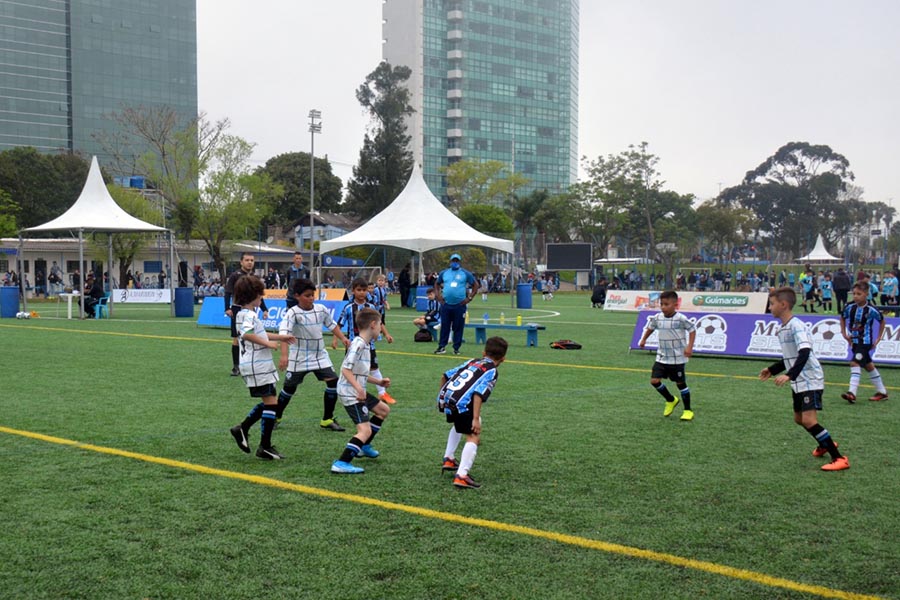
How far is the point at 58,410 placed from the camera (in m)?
10.7

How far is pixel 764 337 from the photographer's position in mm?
17797

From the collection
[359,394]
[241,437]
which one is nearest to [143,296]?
[241,437]

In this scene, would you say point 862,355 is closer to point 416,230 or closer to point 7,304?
point 416,230

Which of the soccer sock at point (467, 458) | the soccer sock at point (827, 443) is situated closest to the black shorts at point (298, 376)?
the soccer sock at point (467, 458)

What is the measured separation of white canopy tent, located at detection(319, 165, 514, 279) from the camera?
3388 centimetres

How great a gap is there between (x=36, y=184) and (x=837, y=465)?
83.5 m

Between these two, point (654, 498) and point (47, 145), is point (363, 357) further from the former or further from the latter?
point (47, 145)

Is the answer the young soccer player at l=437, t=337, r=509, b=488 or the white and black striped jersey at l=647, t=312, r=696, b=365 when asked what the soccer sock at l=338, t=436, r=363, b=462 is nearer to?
the young soccer player at l=437, t=337, r=509, b=488

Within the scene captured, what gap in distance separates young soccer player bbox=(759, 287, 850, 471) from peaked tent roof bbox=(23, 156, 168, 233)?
1060 inches

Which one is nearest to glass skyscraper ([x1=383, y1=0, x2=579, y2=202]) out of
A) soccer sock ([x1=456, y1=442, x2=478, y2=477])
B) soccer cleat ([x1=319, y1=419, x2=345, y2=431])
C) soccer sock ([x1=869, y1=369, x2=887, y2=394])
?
soccer sock ([x1=869, y1=369, x2=887, y2=394])

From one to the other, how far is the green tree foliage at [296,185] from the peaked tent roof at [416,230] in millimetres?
56892

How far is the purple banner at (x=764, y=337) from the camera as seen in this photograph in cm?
1648

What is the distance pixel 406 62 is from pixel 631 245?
5907 cm

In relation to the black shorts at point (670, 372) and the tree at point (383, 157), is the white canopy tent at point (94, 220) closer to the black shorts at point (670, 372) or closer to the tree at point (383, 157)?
the black shorts at point (670, 372)
